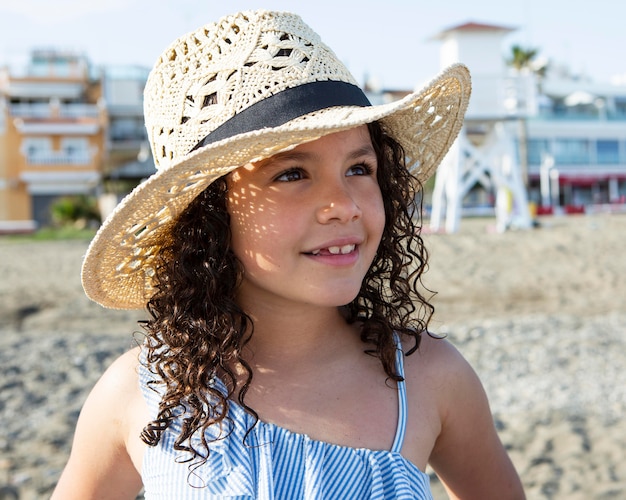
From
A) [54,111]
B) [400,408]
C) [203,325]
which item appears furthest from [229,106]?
[54,111]

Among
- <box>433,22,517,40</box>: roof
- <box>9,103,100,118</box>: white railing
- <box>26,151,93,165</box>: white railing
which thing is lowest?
<box>26,151,93,165</box>: white railing

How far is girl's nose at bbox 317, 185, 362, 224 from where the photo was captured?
1374 mm

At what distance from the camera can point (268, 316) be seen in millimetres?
1571

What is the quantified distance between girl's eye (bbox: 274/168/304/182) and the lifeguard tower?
1597 cm

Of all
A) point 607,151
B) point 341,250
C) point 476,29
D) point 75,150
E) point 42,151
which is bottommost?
point 607,151

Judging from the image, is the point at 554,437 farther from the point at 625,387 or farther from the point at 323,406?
the point at 323,406

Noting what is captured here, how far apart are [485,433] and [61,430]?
357 centimetres

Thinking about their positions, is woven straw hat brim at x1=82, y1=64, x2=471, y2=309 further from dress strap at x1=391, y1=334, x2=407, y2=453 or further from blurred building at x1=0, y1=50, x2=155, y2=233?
blurred building at x1=0, y1=50, x2=155, y2=233

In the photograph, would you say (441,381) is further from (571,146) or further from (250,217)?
(571,146)

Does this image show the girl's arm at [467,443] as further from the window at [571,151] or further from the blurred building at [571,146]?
the window at [571,151]

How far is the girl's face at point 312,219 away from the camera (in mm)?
1389

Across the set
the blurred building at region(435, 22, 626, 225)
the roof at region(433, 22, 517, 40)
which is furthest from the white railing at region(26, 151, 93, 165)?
the roof at region(433, 22, 517, 40)

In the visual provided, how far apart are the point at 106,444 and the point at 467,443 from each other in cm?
73

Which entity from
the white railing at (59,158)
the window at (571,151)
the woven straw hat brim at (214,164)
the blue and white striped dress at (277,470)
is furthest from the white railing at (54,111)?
the blue and white striped dress at (277,470)
